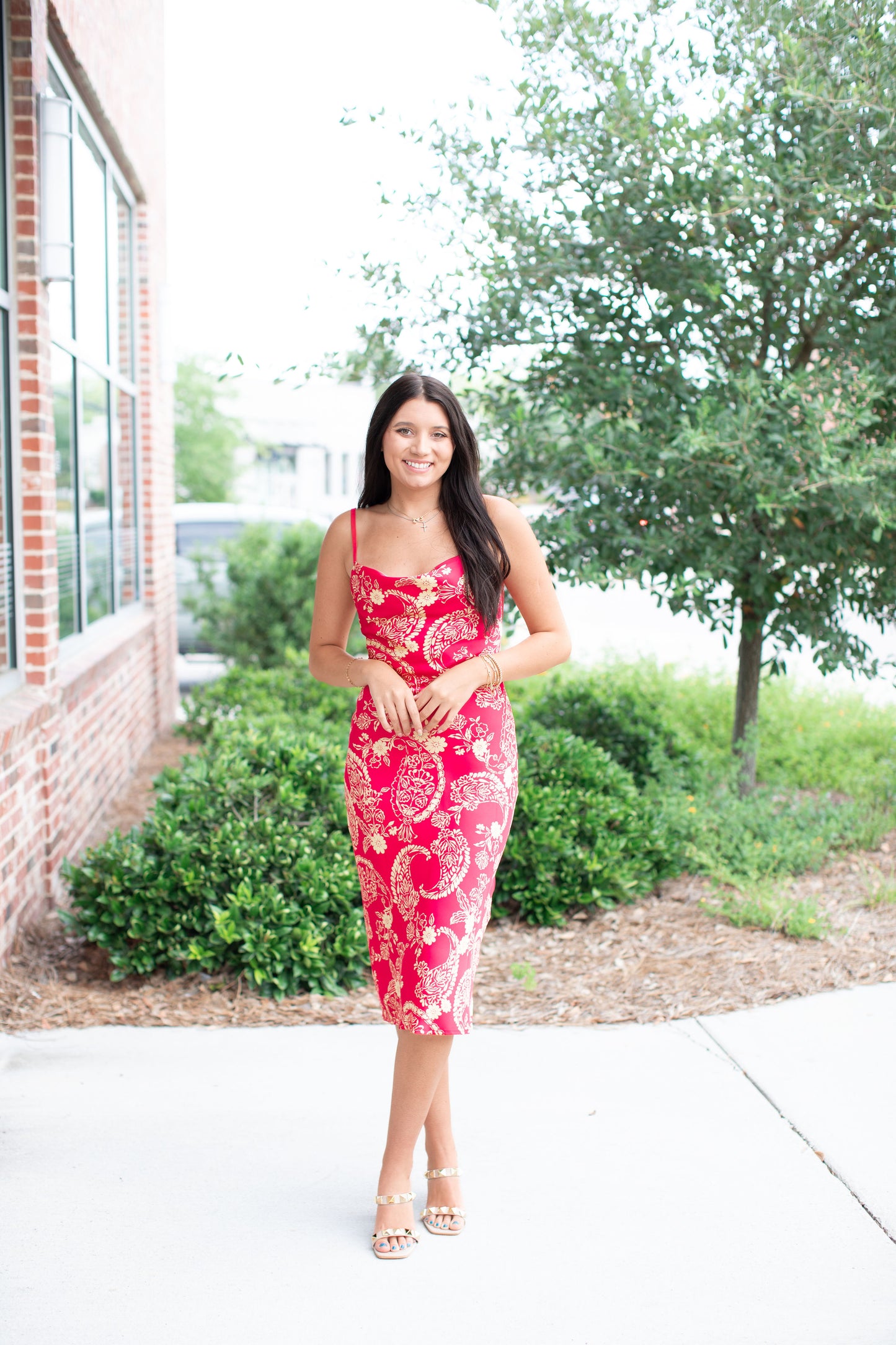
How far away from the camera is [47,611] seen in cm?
496

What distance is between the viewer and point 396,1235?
2723 millimetres

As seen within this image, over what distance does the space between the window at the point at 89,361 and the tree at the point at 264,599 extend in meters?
1.05

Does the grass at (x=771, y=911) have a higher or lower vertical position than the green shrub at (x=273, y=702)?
lower

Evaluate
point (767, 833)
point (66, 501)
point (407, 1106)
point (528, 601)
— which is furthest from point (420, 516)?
point (66, 501)

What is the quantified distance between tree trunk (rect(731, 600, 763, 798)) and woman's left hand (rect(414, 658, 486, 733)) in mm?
3520

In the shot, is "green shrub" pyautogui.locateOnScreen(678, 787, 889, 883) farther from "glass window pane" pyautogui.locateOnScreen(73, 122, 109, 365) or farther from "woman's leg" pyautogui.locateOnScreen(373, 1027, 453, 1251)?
"glass window pane" pyautogui.locateOnScreen(73, 122, 109, 365)

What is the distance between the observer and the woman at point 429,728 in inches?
108

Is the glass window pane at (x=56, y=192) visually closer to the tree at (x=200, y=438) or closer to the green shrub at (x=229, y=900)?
the green shrub at (x=229, y=900)

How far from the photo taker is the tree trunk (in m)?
6.13

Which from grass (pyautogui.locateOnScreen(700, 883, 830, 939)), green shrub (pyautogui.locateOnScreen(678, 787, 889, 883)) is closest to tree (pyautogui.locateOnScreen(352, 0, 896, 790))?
green shrub (pyautogui.locateOnScreen(678, 787, 889, 883))

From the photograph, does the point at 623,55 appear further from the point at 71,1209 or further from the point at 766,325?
the point at 71,1209

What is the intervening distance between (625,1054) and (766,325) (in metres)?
3.52

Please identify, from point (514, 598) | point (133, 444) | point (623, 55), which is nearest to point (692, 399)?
point (623, 55)

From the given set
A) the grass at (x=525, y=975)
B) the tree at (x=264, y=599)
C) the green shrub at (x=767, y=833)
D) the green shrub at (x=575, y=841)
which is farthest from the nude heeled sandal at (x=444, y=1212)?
the tree at (x=264, y=599)
